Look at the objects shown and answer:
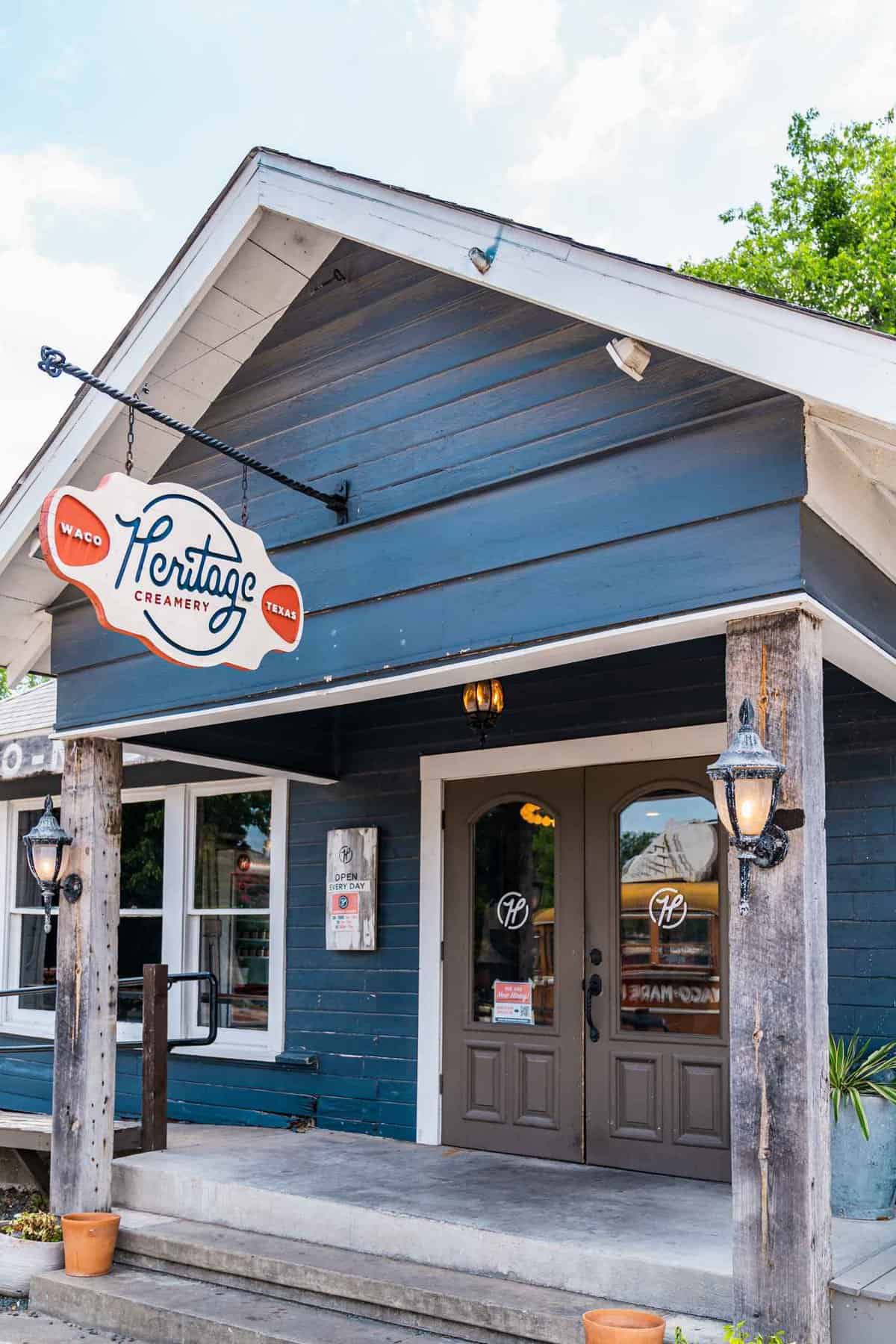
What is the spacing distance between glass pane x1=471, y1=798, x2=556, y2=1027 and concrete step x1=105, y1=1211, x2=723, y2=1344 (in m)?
1.77

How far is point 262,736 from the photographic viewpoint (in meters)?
7.16

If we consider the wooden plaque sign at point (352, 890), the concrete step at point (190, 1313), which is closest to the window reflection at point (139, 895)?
the wooden plaque sign at point (352, 890)

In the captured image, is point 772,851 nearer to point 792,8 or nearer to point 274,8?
point 274,8

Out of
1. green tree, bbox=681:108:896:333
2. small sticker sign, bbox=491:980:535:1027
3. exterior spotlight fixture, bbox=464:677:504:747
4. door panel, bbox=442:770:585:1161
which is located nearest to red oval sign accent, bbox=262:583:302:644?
exterior spotlight fixture, bbox=464:677:504:747

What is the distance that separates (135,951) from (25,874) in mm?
1830

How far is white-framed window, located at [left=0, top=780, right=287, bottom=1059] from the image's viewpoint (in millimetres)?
7914

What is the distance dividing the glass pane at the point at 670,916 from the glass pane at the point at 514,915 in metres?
0.46

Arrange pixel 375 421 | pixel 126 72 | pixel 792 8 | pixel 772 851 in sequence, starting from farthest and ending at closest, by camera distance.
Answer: pixel 792 8
pixel 126 72
pixel 375 421
pixel 772 851

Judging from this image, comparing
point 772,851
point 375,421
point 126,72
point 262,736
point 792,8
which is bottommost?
point 772,851

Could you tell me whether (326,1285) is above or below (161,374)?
below

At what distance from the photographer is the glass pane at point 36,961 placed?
9.87m

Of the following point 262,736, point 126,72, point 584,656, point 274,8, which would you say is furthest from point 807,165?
point 584,656

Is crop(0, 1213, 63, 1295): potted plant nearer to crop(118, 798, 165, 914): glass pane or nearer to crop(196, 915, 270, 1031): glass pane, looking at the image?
crop(196, 915, 270, 1031): glass pane

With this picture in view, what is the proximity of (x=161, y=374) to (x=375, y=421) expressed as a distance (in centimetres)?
112
